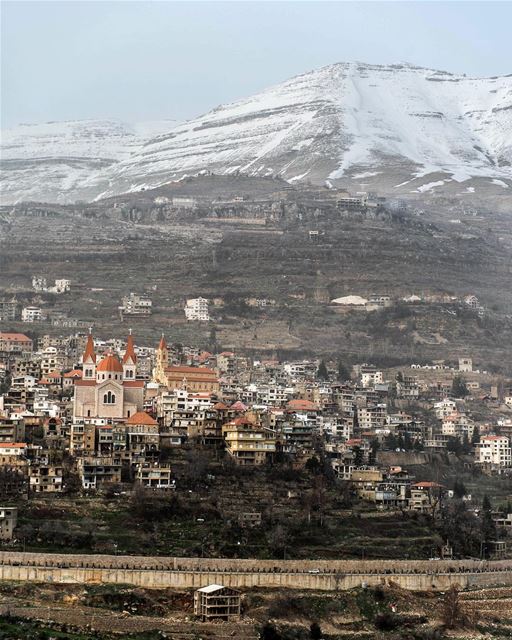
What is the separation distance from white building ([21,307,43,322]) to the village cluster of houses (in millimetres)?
9046

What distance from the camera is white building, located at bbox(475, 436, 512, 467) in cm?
9875

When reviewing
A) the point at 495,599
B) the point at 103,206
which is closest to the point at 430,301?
the point at 103,206

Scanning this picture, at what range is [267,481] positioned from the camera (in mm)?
82125

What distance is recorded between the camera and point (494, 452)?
99.6 metres

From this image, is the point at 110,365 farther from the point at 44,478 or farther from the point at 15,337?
the point at 15,337

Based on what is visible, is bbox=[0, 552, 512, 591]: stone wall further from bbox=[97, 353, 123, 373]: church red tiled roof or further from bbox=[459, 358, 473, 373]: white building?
bbox=[459, 358, 473, 373]: white building

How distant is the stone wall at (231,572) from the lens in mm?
70750

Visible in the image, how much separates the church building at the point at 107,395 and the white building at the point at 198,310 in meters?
42.0

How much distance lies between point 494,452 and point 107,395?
21607 millimetres

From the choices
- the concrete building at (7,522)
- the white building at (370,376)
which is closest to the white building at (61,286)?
the white building at (370,376)

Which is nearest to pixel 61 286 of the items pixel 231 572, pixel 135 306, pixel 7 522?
pixel 135 306

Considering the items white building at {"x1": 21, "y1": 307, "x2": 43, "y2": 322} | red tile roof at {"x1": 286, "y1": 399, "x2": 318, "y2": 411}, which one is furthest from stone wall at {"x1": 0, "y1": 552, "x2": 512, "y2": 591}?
white building at {"x1": 21, "y1": 307, "x2": 43, "y2": 322}

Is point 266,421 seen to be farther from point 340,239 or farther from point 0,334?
point 340,239

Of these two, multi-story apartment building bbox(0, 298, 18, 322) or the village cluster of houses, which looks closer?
the village cluster of houses
